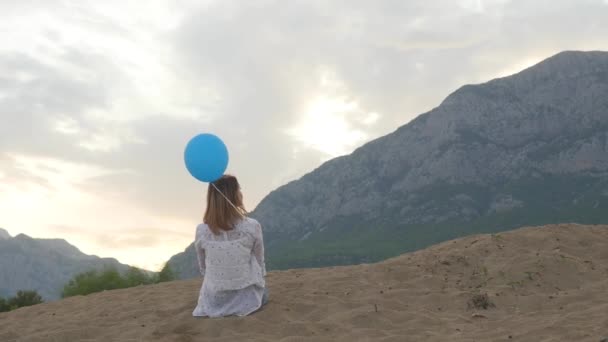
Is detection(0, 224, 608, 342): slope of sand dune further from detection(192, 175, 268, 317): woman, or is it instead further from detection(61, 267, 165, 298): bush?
detection(61, 267, 165, 298): bush

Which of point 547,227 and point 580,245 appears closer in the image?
point 580,245

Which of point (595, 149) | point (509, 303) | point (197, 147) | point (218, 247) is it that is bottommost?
point (509, 303)

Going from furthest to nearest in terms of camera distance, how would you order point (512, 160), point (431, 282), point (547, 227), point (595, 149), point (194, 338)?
point (512, 160)
point (595, 149)
point (547, 227)
point (431, 282)
point (194, 338)

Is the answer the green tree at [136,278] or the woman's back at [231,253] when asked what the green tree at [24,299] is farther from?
the woman's back at [231,253]

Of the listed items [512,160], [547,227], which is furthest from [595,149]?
[547,227]

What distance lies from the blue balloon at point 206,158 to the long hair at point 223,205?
374 mm

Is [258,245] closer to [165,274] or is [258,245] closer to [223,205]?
[223,205]

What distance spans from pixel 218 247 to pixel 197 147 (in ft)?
5.51

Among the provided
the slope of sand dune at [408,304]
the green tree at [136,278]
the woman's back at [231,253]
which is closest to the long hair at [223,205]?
the woman's back at [231,253]

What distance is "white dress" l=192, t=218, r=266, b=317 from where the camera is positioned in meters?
9.68

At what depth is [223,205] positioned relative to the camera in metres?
9.55

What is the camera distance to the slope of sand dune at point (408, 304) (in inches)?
347

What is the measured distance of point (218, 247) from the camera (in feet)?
31.7

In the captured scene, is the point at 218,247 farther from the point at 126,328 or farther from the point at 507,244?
the point at 507,244
